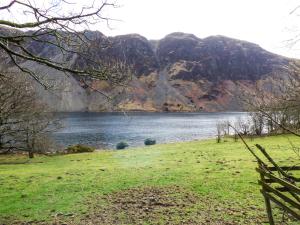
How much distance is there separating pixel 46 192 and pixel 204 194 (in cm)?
711

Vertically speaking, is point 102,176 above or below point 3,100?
below

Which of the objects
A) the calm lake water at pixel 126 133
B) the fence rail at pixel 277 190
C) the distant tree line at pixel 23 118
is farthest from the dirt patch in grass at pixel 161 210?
the calm lake water at pixel 126 133

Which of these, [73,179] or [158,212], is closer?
[158,212]

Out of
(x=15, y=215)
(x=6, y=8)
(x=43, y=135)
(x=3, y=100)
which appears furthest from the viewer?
(x=43, y=135)

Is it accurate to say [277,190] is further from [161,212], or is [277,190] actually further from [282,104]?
[161,212]

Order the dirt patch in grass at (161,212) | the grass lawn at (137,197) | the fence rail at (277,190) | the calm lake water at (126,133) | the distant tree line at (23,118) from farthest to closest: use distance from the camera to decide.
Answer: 1. the calm lake water at (126,133)
2. the distant tree line at (23,118)
3. the grass lawn at (137,197)
4. the dirt patch in grass at (161,212)
5. the fence rail at (277,190)

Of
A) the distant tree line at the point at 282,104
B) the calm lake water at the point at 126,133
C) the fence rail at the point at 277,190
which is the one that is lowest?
the calm lake water at the point at 126,133

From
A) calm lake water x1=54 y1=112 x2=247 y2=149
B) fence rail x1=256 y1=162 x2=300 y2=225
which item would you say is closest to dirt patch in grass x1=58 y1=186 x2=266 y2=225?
fence rail x1=256 y1=162 x2=300 y2=225

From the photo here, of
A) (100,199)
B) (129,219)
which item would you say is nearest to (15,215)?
(100,199)

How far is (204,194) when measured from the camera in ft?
53.4

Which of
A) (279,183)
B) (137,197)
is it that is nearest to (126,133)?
(137,197)

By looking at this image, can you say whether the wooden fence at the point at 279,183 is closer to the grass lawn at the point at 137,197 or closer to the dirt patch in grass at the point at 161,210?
the grass lawn at the point at 137,197

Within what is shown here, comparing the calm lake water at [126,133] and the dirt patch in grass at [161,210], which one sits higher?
the dirt patch in grass at [161,210]

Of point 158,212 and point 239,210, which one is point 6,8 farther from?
point 239,210
